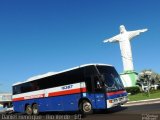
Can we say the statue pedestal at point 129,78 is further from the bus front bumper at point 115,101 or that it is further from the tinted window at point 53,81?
the bus front bumper at point 115,101

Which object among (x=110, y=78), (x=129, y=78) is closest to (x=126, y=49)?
(x=129, y=78)

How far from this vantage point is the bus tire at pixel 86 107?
21.5 meters

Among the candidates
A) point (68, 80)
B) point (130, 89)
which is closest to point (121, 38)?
point (130, 89)

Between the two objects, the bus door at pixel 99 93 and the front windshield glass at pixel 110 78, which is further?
the front windshield glass at pixel 110 78

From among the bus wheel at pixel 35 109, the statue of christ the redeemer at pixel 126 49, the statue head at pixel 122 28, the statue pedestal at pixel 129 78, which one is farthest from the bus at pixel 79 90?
the statue head at pixel 122 28

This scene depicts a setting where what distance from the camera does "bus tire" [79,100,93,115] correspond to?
21.5m

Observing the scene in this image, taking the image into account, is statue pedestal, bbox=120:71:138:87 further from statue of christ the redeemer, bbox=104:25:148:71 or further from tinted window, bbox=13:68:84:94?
tinted window, bbox=13:68:84:94

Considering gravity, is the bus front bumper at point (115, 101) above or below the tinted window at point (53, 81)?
below

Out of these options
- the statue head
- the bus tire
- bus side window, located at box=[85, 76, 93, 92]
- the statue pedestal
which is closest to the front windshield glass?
bus side window, located at box=[85, 76, 93, 92]

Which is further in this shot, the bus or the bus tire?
the bus tire

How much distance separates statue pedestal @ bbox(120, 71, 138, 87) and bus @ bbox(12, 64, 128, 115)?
38970 mm

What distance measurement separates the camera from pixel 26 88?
29.1 meters

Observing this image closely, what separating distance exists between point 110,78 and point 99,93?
1285mm

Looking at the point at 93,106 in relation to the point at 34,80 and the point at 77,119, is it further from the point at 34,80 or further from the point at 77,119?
the point at 34,80
